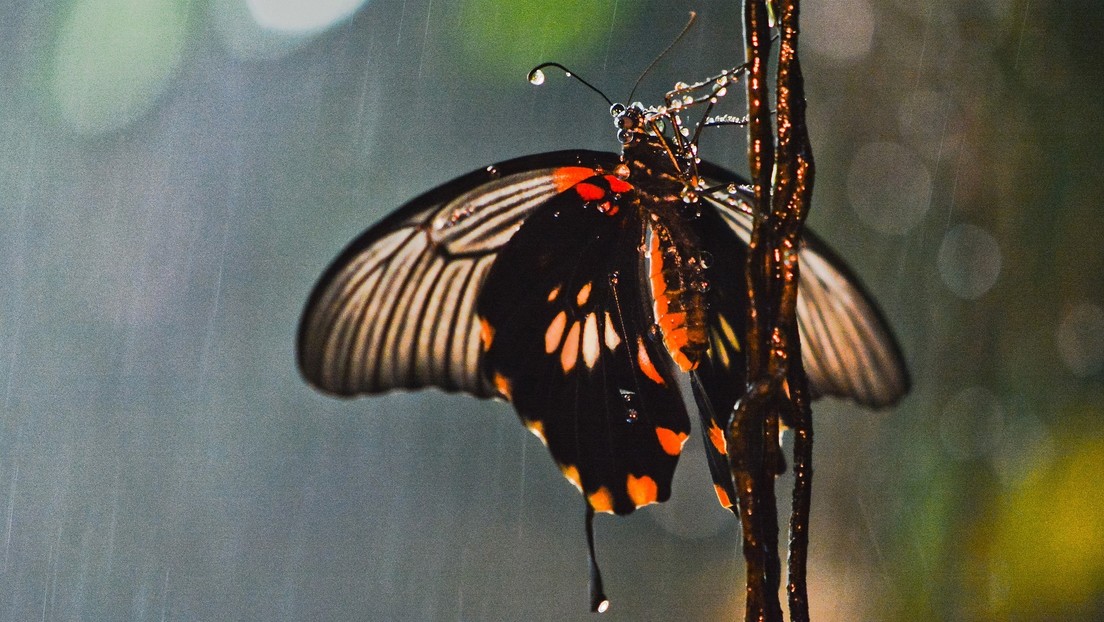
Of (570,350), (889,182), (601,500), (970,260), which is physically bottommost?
(601,500)

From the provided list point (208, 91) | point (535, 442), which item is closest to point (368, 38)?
point (208, 91)

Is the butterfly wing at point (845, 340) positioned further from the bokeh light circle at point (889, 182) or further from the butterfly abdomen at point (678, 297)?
the bokeh light circle at point (889, 182)

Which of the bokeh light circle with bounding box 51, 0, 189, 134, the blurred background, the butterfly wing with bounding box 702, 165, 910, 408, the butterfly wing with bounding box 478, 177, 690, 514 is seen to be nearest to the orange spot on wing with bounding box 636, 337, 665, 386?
the butterfly wing with bounding box 478, 177, 690, 514

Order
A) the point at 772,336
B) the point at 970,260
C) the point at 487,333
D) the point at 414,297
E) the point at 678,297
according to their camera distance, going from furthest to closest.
→ 1. the point at 970,260
2. the point at 414,297
3. the point at 487,333
4. the point at 678,297
5. the point at 772,336

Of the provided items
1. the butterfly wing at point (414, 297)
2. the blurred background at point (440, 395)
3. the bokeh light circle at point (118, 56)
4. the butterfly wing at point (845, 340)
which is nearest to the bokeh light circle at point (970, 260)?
the blurred background at point (440, 395)

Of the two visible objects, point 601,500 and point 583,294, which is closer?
point 583,294

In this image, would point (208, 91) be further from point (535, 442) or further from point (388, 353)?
point (388, 353)

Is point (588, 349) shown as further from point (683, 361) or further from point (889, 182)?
point (889, 182)

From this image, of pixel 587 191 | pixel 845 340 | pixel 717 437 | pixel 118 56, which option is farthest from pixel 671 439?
pixel 118 56
